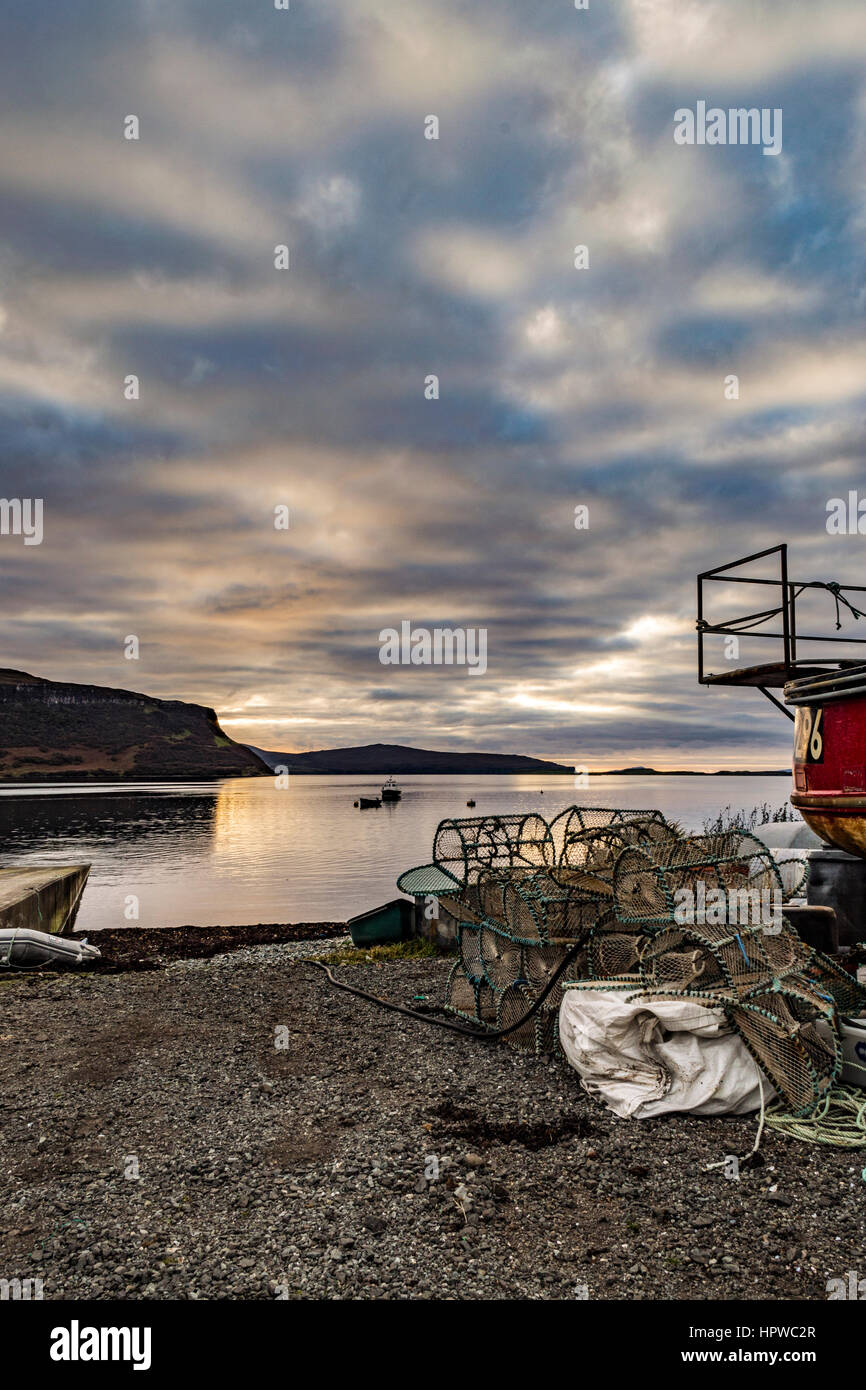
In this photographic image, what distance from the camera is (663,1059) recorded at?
6207mm

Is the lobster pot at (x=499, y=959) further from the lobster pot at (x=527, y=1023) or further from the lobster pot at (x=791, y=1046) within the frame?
the lobster pot at (x=791, y=1046)

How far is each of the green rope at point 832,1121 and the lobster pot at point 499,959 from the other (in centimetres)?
285

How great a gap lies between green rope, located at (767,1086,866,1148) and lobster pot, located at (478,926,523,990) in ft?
9.35

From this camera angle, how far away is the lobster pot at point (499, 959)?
27.0 feet

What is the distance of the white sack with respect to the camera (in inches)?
236

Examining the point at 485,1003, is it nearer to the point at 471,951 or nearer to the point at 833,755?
the point at 471,951

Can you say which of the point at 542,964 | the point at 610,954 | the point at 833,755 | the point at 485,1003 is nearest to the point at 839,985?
the point at 610,954

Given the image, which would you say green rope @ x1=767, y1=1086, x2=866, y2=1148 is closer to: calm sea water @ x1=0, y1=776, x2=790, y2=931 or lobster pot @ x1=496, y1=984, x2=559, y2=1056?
lobster pot @ x1=496, y1=984, x2=559, y2=1056

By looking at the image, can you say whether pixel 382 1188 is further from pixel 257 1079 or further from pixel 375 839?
pixel 375 839

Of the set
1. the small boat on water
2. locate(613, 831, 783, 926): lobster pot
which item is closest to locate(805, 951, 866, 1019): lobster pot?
locate(613, 831, 783, 926): lobster pot

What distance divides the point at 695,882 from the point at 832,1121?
2107mm
